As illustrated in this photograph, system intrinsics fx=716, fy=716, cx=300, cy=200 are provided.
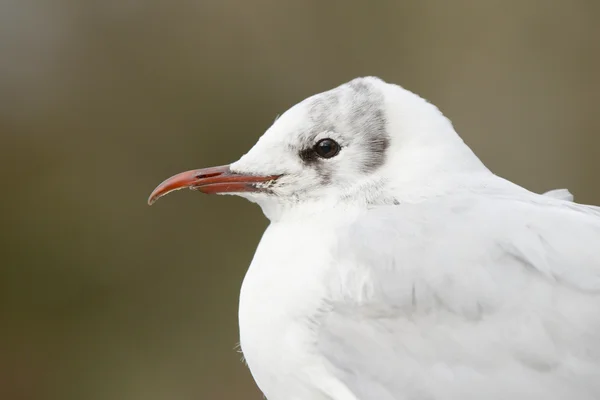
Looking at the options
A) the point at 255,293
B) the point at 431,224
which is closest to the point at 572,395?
the point at 431,224

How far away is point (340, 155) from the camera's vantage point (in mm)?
792

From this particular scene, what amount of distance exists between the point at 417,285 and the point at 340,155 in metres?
0.18

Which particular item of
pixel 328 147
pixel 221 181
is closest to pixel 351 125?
pixel 328 147

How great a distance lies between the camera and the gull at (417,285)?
0.66 m

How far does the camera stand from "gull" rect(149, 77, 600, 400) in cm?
66

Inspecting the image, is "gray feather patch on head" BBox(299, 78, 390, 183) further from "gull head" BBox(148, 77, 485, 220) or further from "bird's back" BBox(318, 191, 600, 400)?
"bird's back" BBox(318, 191, 600, 400)

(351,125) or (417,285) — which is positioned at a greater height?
(351,125)

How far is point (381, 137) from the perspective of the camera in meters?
0.80

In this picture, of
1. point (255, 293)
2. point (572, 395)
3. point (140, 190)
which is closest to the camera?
point (572, 395)

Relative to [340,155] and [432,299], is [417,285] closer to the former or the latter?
[432,299]

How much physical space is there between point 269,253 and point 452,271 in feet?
0.68

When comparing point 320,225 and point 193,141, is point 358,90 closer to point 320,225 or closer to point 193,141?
point 320,225

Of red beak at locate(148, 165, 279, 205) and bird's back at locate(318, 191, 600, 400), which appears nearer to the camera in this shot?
bird's back at locate(318, 191, 600, 400)

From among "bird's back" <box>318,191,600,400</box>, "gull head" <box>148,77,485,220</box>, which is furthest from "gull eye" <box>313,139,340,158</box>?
"bird's back" <box>318,191,600,400</box>
